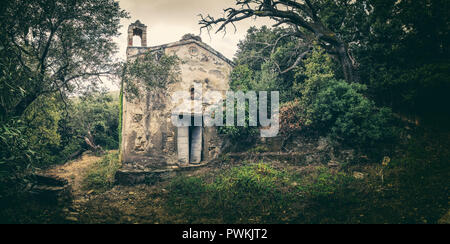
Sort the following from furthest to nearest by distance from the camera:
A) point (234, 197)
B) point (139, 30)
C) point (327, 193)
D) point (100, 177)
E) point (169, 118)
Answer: point (139, 30)
point (169, 118)
point (100, 177)
point (234, 197)
point (327, 193)

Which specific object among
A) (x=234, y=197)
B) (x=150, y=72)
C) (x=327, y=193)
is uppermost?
(x=150, y=72)

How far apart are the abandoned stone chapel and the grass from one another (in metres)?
0.94

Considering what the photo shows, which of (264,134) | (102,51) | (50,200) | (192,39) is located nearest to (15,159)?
(50,200)

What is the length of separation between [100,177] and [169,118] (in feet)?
14.0

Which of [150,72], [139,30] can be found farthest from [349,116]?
[139,30]

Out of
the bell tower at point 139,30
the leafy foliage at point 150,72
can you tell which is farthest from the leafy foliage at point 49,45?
the bell tower at point 139,30

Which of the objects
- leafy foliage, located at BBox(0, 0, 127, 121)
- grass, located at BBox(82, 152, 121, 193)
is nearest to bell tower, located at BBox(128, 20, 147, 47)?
leafy foliage, located at BBox(0, 0, 127, 121)

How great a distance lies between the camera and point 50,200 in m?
8.11

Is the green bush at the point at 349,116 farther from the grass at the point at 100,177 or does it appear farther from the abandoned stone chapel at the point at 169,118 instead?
the grass at the point at 100,177

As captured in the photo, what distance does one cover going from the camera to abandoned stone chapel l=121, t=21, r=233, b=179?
37.1ft

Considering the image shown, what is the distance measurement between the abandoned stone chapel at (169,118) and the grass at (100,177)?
940 mm

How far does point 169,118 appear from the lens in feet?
38.9

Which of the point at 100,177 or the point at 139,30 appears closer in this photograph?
the point at 100,177

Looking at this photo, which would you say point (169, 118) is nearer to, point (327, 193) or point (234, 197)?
point (234, 197)
